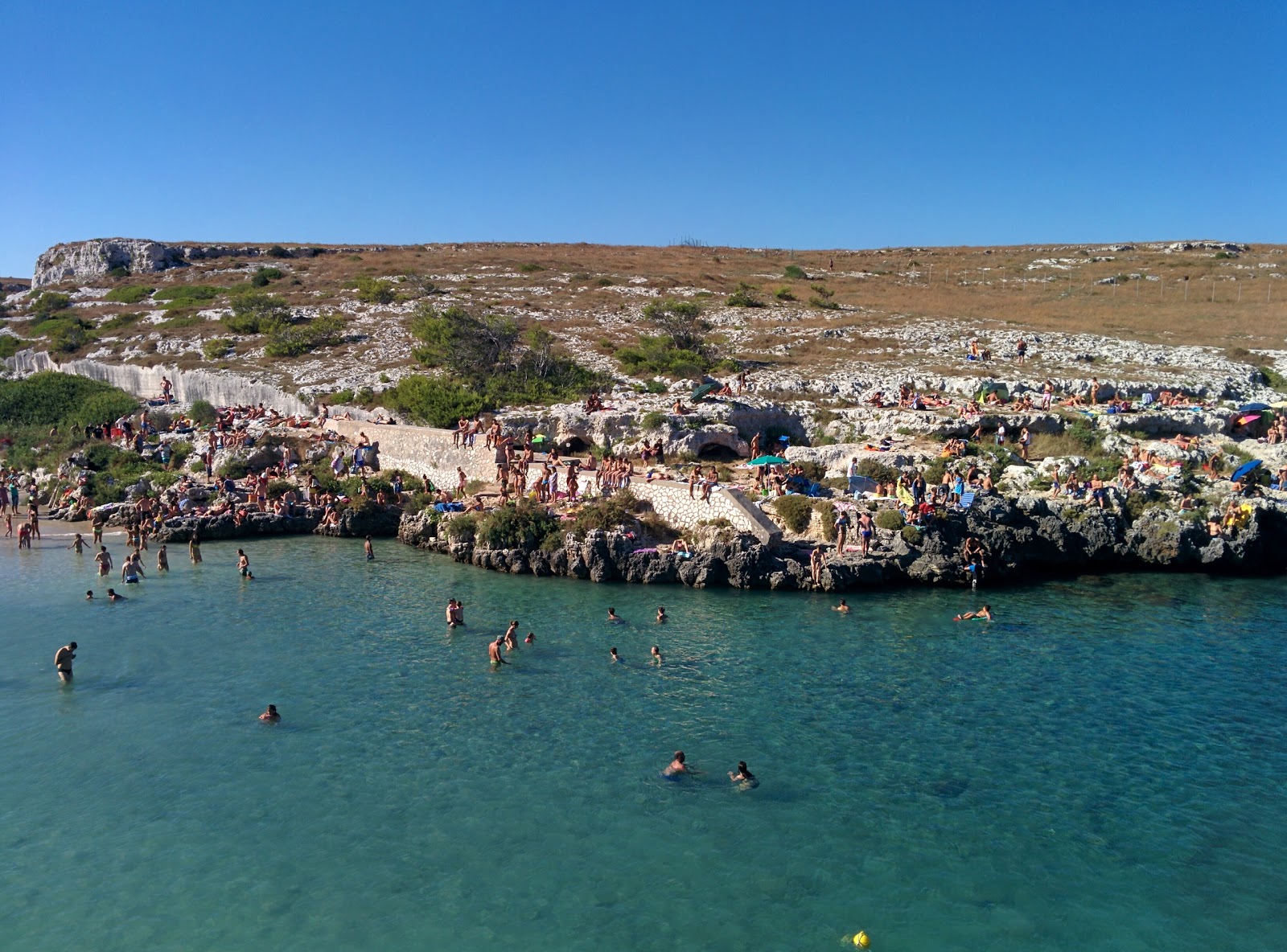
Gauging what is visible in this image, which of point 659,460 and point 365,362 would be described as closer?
point 659,460

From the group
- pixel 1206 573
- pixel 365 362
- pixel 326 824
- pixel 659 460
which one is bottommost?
pixel 326 824

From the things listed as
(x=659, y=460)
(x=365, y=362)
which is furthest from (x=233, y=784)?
(x=365, y=362)

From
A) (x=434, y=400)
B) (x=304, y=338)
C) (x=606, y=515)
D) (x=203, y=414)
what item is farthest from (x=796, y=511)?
(x=304, y=338)

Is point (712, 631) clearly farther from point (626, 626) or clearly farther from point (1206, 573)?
point (1206, 573)

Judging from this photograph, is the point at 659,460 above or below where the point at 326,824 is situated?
above

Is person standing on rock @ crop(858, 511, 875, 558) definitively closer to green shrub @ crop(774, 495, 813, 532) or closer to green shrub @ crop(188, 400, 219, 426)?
green shrub @ crop(774, 495, 813, 532)

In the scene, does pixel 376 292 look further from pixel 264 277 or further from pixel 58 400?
pixel 58 400
